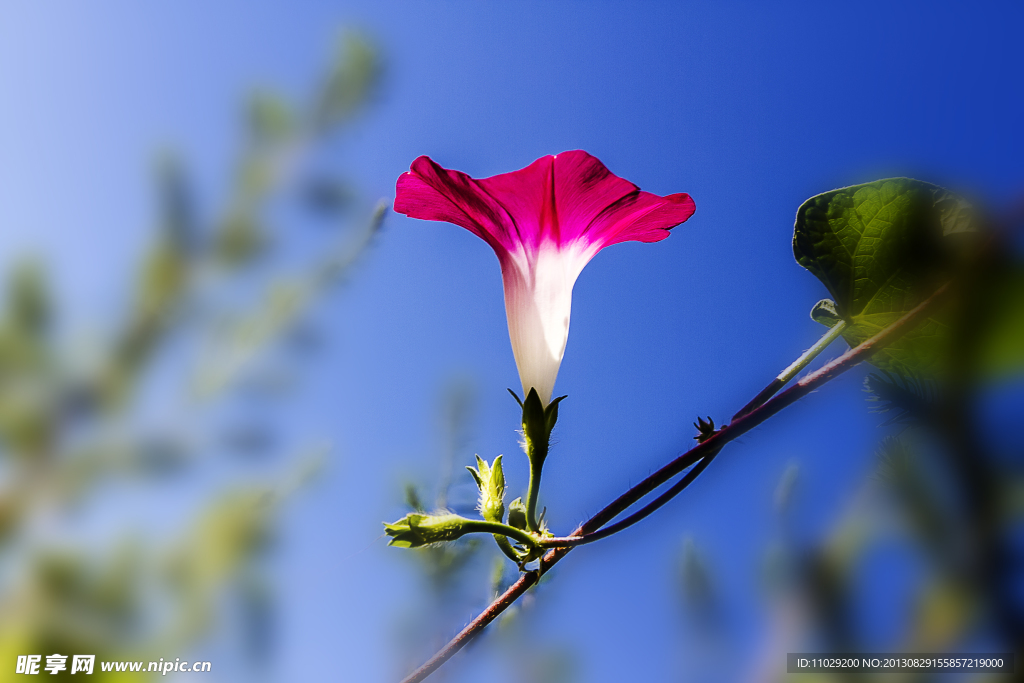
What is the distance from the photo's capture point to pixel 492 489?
23 centimetres

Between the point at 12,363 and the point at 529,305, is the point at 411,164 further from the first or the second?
the point at 12,363

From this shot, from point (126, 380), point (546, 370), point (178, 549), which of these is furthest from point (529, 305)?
point (126, 380)

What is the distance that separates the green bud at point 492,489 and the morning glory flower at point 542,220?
0.05 meters

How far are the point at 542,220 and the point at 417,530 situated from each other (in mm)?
159

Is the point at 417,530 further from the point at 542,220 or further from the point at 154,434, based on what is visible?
the point at 154,434

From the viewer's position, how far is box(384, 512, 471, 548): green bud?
182mm

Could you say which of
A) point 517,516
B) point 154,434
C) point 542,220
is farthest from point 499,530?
point 154,434

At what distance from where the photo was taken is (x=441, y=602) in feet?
1.87

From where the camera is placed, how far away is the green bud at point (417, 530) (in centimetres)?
18

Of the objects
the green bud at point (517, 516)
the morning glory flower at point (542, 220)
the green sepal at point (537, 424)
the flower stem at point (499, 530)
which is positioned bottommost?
the flower stem at point (499, 530)

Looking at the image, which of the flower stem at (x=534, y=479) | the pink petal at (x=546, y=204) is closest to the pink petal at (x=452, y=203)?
the pink petal at (x=546, y=204)

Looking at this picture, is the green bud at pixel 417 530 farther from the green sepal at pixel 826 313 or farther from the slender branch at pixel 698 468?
the green sepal at pixel 826 313

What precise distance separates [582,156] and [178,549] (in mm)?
1050

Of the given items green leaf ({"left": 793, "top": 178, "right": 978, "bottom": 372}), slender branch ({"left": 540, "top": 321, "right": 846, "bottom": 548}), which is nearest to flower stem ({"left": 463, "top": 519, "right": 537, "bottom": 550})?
slender branch ({"left": 540, "top": 321, "right": 846, "bottom": 548})
